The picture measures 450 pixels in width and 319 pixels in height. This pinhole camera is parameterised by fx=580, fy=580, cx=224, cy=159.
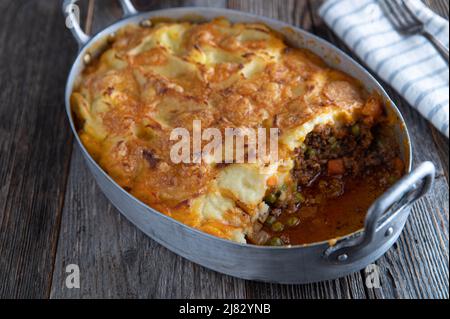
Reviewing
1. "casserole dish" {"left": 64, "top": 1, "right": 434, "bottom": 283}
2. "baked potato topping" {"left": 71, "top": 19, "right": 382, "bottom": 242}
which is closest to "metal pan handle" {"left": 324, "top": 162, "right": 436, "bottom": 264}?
"casserole dish" {"left": 64, "top": 1, "right": 434, "bottom": 283}

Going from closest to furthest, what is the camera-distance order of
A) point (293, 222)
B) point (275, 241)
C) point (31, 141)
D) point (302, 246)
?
point (302, 246)
point (275, 241)
point (293, 222)
point (31, 141)

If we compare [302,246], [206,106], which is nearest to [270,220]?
[302,246]

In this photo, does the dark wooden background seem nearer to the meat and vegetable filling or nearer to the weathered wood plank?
the weathered wood plank

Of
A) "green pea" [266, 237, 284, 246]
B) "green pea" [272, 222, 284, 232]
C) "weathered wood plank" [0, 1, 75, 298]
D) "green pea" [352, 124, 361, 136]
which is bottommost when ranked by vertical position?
"green pea" [272, 222, 284, 232]

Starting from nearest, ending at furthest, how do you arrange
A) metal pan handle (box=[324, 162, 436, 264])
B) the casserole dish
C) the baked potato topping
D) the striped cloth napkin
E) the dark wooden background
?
metal pan handle (box=[324, 162, 436, 264])
the casserole dish
the baked potato topping
the dark wooden background
the striped cloth napkin

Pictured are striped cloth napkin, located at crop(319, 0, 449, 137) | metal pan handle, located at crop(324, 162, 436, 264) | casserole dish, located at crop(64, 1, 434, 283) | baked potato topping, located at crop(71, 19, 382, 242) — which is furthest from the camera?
striped cloth napkin, located at crop(319, 0, 449, 137)

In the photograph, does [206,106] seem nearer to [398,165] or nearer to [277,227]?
[277,227]

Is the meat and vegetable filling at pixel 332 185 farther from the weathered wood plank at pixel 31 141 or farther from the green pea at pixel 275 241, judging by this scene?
the weathered wood plank at pixel 31 141
